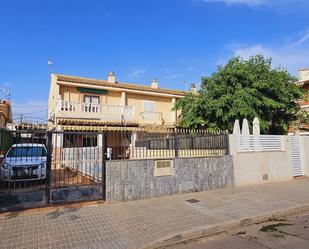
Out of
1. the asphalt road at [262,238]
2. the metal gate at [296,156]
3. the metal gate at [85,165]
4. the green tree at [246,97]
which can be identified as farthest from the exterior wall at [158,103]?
the asphalt road at [262,238]

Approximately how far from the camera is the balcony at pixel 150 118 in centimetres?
2221

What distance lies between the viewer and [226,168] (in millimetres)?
10125

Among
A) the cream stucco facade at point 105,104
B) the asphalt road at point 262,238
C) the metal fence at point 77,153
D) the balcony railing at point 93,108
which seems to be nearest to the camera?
the asphalt road at point 262,238

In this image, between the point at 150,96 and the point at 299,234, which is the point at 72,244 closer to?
the point at 299,234

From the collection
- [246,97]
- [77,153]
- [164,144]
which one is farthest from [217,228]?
[246,97]

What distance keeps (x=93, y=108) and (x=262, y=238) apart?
16.7m

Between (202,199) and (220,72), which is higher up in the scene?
(220,72)

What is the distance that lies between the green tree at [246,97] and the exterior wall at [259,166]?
2.94 m

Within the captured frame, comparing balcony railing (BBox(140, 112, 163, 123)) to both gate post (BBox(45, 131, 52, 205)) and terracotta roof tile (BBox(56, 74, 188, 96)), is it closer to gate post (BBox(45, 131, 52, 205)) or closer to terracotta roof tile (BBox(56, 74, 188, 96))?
terracotta roof tile (BBox(56, 74, 188, 96))

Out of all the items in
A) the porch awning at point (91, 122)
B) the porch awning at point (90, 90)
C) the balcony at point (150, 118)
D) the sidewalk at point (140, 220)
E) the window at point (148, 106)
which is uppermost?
the porch awning at point (90, 90)

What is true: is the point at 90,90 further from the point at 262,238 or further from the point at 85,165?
the point at 262,238

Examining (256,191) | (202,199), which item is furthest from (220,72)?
(202,199)

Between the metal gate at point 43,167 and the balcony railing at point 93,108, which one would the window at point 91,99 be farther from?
the metal gate at point 43,167

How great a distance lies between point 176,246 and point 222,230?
56.2 inches
